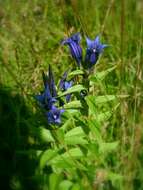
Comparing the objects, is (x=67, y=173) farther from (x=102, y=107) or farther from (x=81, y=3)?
(x=81, y=3)

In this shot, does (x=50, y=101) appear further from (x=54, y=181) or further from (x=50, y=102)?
(x=54, y=181)

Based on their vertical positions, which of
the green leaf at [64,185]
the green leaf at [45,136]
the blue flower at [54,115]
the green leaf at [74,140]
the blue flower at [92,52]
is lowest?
the green leaf at [64,185]

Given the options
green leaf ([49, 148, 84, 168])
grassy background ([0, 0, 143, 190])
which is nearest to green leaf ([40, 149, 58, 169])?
green leaf ([49, 148, 84, 168])

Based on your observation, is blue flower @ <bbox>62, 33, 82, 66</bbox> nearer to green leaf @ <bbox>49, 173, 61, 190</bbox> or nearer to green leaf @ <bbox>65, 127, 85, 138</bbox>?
green leaf @ <bbox>65, 127, 85, 138</bbox>

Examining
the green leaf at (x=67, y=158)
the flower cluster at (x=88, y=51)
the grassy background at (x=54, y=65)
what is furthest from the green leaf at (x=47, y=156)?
the flower cluster at (x=88, y=51)

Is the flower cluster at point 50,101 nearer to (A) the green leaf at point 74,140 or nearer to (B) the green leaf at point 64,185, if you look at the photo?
(A) the green leaf at point 74,140

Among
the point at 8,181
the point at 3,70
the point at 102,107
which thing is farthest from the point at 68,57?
the point at 8,181
